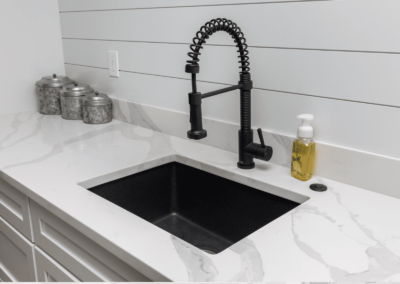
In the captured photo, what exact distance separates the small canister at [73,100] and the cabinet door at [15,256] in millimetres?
584

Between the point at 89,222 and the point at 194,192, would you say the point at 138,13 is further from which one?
the point at 89,222

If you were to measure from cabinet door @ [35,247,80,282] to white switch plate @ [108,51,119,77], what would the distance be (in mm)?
847

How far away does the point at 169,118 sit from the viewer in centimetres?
149

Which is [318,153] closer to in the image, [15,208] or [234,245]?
[234,245]

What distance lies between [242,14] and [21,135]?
0.96 metres

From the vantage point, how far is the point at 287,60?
108 cm

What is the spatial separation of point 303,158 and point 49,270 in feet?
2.56

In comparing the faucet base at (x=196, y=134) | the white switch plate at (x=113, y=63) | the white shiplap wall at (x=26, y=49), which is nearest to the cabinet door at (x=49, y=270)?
the faucet base at (x=196, y=134)

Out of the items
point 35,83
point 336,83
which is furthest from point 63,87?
point 336,83

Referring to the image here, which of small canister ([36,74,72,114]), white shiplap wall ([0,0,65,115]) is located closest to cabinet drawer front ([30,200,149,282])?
small canister ([36,74,72,114])

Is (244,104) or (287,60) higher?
(287,60)

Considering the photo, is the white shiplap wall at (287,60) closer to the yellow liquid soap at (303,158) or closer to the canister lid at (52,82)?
A: the yellow liquid soap at (303,158)

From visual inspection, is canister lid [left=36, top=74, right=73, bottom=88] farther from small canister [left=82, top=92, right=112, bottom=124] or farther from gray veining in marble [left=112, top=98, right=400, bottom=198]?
gray veining in marble [left=112, top=98, right=400, bottom=198]

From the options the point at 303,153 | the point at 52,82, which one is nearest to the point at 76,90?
the point at 52,82
